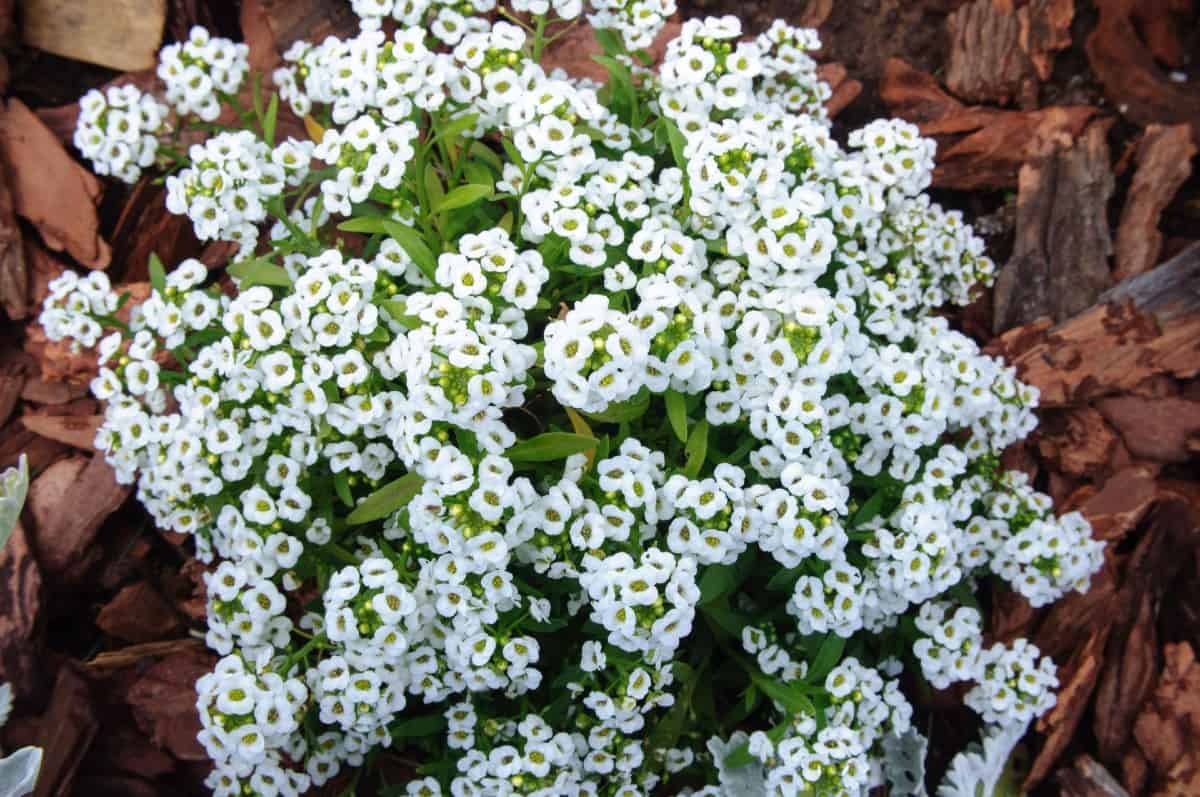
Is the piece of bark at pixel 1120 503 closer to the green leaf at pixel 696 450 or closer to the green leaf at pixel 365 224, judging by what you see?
the green leaf at pixel 696 450

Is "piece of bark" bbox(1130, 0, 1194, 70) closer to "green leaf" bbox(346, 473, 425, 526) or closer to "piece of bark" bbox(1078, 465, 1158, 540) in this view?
"piece of bark" bbox(1078, 465, 1158, 540)

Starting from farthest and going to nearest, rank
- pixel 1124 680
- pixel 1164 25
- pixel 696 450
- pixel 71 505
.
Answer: pixel 1164 25, pixel 71 505, pixel 1124 680, pixel 696 450

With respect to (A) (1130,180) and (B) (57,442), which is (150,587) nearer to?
(B) (57,442)

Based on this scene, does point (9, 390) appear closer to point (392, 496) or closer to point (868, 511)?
point (392, 496)

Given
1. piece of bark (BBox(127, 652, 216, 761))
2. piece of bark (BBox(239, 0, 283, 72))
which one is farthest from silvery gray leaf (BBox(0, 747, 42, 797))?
piece of bark (BBox(239, 0, 283, 72))

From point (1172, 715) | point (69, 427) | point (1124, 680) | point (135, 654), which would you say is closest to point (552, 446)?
point (135, 654)

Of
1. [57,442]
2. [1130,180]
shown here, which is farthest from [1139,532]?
A: [57,442]
